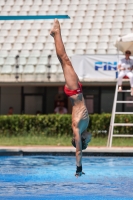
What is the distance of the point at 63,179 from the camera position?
11289mm

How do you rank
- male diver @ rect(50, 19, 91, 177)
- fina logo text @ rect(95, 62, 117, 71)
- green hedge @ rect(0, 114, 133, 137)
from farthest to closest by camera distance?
fina logo text @ rect(95, 62, 117, 71) → green hedge @ rect(0, 114, 133, 137) → male diver @ rect(50, 19, 91, 177)

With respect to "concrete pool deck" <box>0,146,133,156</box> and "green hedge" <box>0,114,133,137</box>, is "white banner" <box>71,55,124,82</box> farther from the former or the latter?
"concrete pool deck" <box>0,146,133,156</box>

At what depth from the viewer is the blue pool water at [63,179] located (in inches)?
358

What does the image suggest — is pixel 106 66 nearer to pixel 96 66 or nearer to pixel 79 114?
pixel 96 66

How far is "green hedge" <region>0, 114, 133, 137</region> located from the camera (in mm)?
20094

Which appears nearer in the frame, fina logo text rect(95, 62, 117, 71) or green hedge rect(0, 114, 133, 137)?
green hedge rect(0, 114, 133, 137)

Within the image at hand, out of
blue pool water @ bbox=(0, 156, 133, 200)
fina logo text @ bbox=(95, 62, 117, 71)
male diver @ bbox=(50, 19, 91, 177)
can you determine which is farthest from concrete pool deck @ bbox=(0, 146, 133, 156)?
male diver @ bbox=(50, 19, 91, 177)

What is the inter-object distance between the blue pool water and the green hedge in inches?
191

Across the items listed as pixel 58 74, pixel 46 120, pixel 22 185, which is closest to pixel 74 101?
pixel 22 185

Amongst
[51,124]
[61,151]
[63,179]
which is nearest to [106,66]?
[51,124]

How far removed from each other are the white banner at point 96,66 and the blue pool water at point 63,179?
757cm

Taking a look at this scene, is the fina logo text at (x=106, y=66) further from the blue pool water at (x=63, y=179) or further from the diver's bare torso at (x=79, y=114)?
the diver's bare torso at (x=79, y=114)

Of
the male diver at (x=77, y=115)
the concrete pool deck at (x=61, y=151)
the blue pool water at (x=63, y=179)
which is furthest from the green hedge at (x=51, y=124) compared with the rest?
the male diver at (x=77, y=115)

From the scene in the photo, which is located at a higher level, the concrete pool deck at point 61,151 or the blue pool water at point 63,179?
the concrete pool deck at point 61,151
